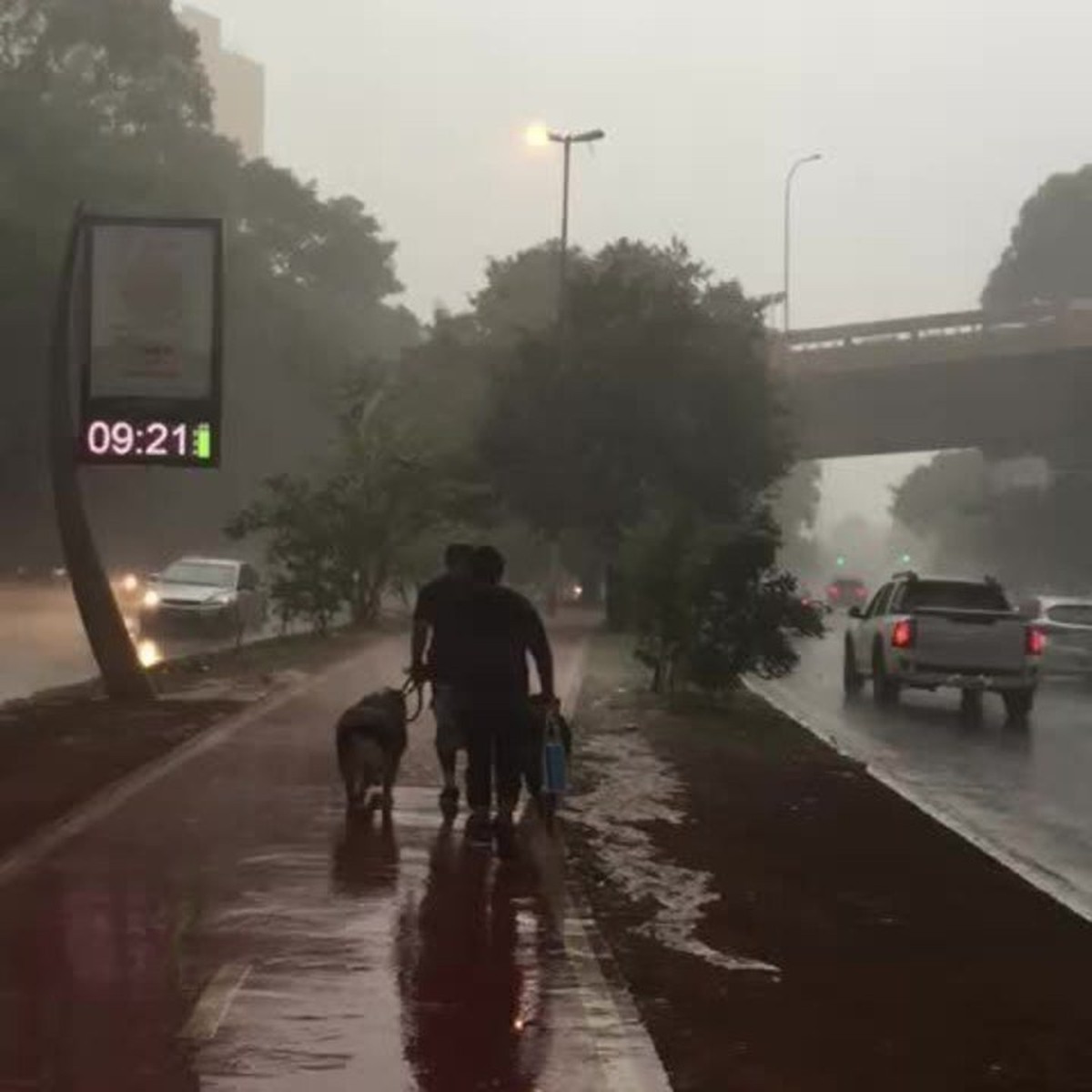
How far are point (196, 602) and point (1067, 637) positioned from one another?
1496 cm

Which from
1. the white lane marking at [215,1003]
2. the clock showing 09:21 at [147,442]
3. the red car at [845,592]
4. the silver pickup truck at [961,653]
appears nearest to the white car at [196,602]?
the silver pickup truck at [961,653]

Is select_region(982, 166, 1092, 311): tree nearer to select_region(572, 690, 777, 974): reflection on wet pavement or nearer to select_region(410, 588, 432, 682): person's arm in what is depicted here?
select_region(572, 690, 777, 974): reflection on wet pavement

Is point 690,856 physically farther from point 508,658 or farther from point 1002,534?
point 1002,534

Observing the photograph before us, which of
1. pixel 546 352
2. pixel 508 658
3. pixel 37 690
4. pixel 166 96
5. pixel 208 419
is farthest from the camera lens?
pixel 166 96

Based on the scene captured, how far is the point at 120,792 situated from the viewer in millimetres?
11898

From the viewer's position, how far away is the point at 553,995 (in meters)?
6.90

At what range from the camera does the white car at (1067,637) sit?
28.0 metres

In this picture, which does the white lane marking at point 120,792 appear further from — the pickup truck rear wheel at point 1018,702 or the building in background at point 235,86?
the building in background at point 235,86

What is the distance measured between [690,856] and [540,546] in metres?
41.0

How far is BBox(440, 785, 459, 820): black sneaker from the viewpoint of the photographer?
10961 millimetres

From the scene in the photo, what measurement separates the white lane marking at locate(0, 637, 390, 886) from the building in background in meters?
95.5

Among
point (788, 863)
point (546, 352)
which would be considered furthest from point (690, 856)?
point (546, 352)

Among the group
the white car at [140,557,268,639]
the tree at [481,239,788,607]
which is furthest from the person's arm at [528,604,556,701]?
the tree at [481,239,788,607]

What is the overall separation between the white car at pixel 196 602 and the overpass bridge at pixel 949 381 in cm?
2442
